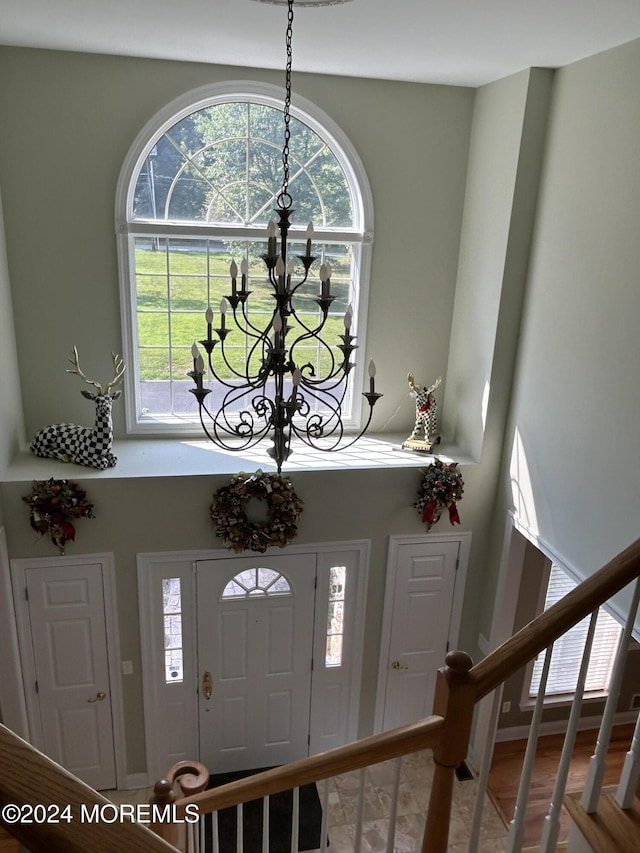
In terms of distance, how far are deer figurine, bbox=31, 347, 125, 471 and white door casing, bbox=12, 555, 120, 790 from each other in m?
0.70

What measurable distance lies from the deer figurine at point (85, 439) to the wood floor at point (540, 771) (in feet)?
12.8

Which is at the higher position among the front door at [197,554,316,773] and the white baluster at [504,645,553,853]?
the white baluster at [504,645,553,853]

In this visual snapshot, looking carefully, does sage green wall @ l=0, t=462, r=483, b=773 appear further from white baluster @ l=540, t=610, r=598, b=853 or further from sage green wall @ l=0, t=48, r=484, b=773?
white baluster @ l=540, t=610, r=598, b=853

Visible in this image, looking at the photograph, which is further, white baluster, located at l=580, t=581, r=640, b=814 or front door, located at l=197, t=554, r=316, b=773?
front door, located at l=197, t=554, r=316, b=773

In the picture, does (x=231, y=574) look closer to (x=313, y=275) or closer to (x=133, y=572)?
(x=133, y=572)

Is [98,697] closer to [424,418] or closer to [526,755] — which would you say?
[424,418]

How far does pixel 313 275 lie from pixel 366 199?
69cm

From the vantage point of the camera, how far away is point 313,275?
5.10 metres

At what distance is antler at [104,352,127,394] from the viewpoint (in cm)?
451

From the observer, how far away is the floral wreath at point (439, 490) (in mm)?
4699

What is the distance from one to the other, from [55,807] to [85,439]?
4.13m

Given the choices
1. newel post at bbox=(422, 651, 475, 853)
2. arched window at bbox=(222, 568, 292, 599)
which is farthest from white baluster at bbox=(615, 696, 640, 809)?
arched window at bbox=(222, 568, 292, 599)

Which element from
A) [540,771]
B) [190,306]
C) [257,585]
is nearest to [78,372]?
[190,306]

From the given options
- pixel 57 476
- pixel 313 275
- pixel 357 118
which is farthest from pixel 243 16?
pixel 57 476
